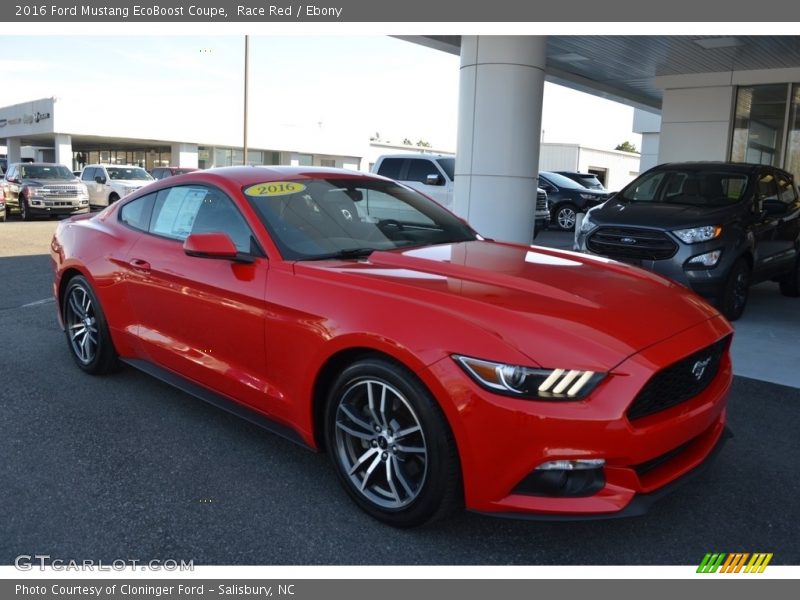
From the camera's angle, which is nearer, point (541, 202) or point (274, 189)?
point (274, 189)

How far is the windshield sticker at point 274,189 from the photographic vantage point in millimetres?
3961

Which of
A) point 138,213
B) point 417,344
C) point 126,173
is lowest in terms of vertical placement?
point 417,344

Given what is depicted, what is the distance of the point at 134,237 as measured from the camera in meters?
4.65

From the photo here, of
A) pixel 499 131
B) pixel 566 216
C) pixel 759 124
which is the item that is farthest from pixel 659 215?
pixel 566 216

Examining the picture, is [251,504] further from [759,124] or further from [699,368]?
[759,124]

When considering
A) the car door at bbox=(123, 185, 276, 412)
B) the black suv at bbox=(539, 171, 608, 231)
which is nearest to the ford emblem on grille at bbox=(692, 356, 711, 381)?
the car door at bbox=(123, 185, 276, 412)

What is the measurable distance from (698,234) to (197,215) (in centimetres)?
510

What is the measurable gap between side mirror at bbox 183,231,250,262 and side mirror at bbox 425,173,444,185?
30.5 ft

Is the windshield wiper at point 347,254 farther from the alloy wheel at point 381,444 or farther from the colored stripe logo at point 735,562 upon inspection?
the colored stripe logo at point 735,562

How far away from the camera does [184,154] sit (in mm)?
45469

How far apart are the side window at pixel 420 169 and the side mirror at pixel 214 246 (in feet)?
34.0

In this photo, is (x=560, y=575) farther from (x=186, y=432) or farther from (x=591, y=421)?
(x=186, y=432)

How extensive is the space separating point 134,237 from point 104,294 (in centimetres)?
48
